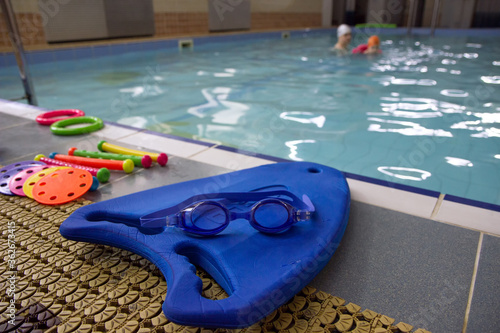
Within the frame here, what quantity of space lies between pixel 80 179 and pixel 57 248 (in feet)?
1.32

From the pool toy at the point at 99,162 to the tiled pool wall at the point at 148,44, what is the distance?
15.8 feet

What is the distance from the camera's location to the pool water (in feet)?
6.57

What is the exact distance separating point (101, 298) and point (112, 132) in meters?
1.41

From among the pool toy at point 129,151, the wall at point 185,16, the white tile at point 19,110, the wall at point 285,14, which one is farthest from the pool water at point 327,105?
the wall at point 285,14

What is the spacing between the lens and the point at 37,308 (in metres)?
0.78

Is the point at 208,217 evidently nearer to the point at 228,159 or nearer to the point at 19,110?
the point at 228,159

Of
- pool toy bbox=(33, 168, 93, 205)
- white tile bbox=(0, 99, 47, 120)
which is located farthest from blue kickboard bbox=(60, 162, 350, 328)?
white tile bbox=(0, 99, 47, 120)

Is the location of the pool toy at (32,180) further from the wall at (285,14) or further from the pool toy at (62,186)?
the wall at (285,14)

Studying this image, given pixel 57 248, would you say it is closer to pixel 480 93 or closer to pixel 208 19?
pixel 480 93

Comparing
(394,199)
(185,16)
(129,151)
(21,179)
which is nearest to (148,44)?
(185,16)

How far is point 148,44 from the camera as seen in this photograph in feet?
23.3

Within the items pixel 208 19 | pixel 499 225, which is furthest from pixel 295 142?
pixel 208 19

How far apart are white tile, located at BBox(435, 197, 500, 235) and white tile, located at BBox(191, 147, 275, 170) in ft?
2.33

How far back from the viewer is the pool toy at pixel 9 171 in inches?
51.6
